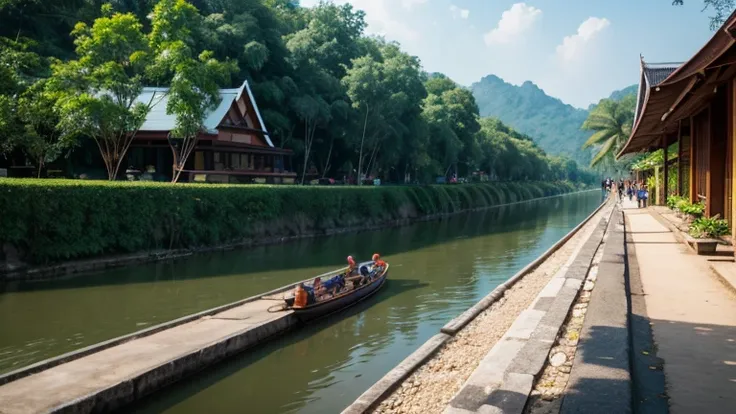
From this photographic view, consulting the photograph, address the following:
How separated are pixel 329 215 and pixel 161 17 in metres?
15.7

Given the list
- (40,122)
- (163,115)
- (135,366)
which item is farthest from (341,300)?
(163,115)

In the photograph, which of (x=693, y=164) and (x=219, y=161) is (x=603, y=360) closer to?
(x=693, y=164)

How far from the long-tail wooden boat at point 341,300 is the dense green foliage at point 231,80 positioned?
56.0 feet

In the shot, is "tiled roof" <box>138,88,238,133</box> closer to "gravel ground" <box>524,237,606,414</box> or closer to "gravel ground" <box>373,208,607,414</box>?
"gravel ground" <box>373,208,607,414</box>

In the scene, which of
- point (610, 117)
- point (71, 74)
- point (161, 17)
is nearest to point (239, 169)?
point (161, 17)

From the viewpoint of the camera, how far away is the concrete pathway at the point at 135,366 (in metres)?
8.50

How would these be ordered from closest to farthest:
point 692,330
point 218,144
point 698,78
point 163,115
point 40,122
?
point 692,330 → point 698,78 → point 40,122 → point 163,115 → point 218,144

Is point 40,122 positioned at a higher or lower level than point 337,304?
higher

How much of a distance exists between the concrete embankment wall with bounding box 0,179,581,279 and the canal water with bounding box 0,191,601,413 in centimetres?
124

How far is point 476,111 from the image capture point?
74438mm

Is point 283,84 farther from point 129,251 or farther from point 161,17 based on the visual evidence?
point 129,251

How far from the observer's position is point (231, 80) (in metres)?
46.7

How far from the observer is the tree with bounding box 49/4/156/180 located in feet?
90.0

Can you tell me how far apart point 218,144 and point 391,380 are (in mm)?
33071
